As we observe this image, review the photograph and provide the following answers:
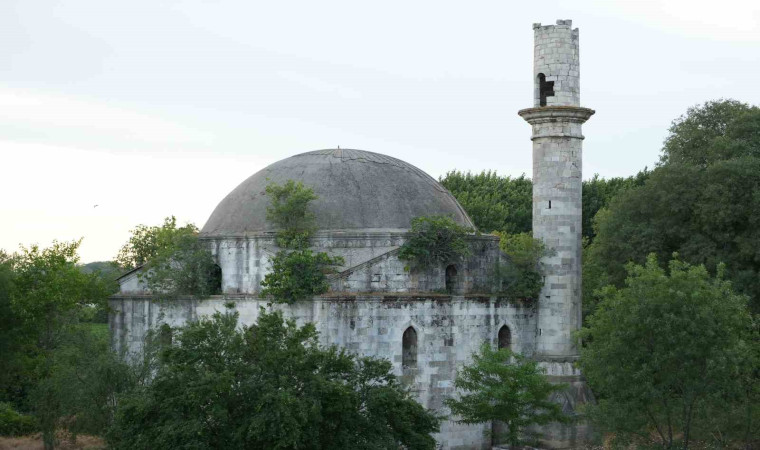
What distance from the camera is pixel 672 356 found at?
94.0 ft

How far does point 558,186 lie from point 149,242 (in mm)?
19122

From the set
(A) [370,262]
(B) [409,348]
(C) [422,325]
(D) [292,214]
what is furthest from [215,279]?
(C) [422,325]

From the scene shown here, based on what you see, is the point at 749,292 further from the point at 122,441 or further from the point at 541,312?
the point at 122,441

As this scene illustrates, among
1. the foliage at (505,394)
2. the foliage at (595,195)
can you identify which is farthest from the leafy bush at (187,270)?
the foliage at (595,195)

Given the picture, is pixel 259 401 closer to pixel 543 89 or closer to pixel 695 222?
pixel 543 89

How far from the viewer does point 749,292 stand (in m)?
37.5

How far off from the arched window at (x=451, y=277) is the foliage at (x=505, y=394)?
328 cm

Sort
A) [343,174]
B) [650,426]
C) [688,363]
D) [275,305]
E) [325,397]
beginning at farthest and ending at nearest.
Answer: [343,174] → [275,305] → [650,426] → [688,363] → [325,397]

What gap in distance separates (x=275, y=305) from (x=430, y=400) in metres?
5.82

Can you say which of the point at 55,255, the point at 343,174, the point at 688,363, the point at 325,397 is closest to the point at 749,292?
the point at 688,363

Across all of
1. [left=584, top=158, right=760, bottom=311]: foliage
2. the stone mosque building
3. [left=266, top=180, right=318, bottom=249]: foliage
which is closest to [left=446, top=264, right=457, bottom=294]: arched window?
the stone mosque building

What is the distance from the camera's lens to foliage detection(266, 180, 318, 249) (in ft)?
119

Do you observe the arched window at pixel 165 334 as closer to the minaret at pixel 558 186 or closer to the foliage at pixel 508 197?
the minaret at pixel 558 186

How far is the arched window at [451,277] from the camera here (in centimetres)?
3669
